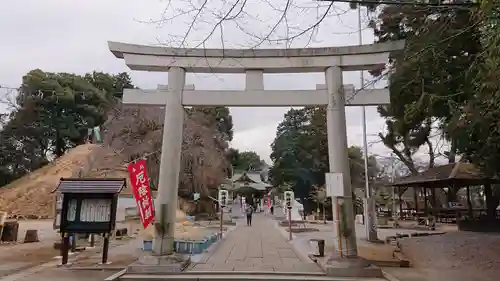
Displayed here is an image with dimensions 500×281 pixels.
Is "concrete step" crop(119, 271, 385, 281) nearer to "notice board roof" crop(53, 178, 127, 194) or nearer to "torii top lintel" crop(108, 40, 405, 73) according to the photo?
"notice board roof" crop(53, 178, 127, 194)

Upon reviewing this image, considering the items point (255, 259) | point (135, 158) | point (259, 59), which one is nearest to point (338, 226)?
point (255, 259)

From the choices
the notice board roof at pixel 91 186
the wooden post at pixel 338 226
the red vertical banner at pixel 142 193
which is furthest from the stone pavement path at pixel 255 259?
the notice board roof at pixel 91 186

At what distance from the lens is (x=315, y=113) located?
151ft

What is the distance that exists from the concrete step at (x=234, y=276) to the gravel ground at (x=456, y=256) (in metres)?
2.53

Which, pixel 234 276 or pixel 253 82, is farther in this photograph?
pixel 253 82

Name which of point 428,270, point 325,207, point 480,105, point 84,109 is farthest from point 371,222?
point 84,109

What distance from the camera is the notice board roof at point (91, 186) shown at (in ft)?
36.6

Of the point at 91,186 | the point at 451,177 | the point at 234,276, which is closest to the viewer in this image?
the point at 234,276

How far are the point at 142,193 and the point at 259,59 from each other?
185 inches

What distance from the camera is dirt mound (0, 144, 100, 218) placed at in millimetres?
37469

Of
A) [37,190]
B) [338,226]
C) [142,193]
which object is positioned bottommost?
[338,226]

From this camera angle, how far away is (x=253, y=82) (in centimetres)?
1071

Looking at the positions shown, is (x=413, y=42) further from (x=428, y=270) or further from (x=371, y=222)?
(x=371, y=222)

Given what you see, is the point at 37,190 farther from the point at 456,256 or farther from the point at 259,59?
the point at 456,256
